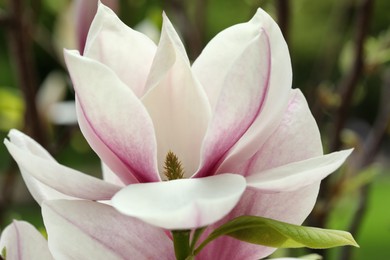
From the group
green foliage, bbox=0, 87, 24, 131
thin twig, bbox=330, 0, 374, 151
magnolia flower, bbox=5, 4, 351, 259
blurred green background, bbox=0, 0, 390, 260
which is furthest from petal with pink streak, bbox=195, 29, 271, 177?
green foliage, bbox=0, 87, 24, 131

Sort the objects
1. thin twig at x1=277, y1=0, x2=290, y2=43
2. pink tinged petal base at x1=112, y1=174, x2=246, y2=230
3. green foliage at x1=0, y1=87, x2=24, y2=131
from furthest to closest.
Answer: green foliage at x1=0, y1=87, x2=24, y2=131 < thin twig at x1=277, y1=0, x2=290, y2=43 < pink tinged petal base at x1=112, y1=174, x2=246, y2=230

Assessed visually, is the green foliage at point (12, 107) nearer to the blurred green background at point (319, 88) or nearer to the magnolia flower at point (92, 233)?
the blurred green background at point (319, 88)

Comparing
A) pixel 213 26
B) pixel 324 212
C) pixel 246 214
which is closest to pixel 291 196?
pixel 246 214

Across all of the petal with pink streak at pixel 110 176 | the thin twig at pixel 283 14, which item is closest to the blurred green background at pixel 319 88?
the thin twig at pixel 283 14

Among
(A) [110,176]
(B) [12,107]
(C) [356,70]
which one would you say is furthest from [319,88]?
(A) [110,176]

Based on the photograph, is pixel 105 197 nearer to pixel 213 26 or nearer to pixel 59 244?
pixel 59 244

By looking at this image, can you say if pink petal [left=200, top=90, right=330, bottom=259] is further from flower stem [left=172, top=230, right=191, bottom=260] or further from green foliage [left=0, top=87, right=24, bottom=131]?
green foliage [left=0, top=87, right=24, bottom=131]
